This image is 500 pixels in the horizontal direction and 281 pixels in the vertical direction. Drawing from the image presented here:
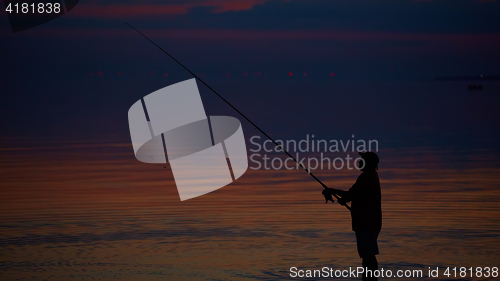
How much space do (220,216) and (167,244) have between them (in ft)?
5.67

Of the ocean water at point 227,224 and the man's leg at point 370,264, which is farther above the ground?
the ocean water at point 227,224

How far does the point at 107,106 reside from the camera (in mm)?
35688

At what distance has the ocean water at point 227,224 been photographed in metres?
7.57

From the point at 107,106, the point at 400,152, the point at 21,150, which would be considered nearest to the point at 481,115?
the point at 400,152

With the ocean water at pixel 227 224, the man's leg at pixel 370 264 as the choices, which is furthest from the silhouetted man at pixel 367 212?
the ocean water at pixel 227 224

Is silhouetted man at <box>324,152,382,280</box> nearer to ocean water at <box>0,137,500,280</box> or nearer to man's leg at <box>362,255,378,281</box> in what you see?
man's leg at <box>362,255,378,281</box>

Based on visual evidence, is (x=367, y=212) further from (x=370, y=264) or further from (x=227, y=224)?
(x=227, y=224)

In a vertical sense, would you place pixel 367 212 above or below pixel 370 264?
above

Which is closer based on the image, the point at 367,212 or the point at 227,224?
the point at 367,212

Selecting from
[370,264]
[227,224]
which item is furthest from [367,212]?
[227,224]

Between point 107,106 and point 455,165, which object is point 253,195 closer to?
point 455,165

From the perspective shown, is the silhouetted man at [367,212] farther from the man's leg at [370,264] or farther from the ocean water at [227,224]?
the ocean water at [227,224]

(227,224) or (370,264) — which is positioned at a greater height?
(227,224)

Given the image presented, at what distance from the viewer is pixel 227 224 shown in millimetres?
9547
